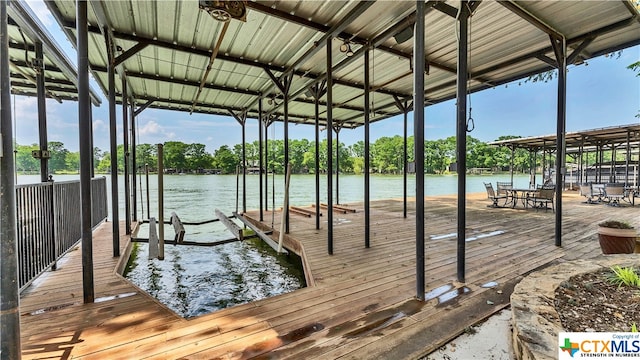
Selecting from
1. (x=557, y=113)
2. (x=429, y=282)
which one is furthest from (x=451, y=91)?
(x=429, y=282)

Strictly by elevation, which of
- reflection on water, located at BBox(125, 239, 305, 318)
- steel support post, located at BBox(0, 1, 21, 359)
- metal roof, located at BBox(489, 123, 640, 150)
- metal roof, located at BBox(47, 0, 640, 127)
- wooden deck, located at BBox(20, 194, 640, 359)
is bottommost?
reflection on water, located at BBox(125, 239, 305, 318)

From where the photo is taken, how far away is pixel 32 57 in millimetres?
4664

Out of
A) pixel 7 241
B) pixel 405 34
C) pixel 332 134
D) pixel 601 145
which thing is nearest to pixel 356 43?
pixel 405 34

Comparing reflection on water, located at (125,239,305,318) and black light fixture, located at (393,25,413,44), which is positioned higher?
black light fixture, located at (393,25,413,44)

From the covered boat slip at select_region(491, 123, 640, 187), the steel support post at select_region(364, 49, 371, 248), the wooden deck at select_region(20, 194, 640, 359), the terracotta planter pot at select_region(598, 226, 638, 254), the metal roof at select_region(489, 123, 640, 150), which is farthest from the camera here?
the covered boat slip at select_region(491, 123, 640, 187)

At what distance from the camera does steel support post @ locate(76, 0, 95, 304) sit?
8.14 feet

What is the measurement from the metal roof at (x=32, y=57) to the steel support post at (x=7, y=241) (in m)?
2.91

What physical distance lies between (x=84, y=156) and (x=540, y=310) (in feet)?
12.4

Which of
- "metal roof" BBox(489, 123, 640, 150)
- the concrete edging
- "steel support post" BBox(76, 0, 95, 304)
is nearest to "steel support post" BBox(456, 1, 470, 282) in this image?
the concrete edging

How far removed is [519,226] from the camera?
5891 millimetres

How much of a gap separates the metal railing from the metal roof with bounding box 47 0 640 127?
2089 millimetres

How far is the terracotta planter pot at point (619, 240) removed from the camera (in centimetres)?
330

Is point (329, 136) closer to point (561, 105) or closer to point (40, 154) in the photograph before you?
point (561, 105)

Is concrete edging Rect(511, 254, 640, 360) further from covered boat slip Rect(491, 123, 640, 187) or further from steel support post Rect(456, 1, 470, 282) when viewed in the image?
covered boat slip Rect(491, 123, 640, 187)
